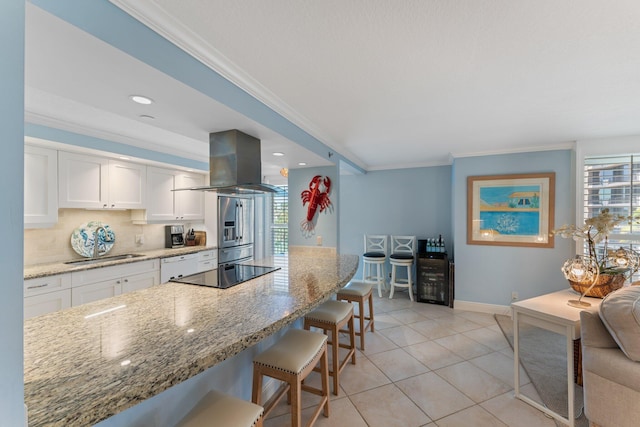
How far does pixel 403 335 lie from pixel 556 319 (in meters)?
1.63

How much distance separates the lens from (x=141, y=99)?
161 cm

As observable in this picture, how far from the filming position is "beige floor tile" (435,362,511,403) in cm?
215

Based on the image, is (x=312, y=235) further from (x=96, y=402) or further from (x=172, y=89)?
(x=96, y=402)

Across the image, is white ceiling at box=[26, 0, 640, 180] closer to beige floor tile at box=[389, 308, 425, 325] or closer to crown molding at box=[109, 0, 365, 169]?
crown molding at box=[109, 0, 365, 169]

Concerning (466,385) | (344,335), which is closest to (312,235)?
(344,335)

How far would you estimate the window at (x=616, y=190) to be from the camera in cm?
306

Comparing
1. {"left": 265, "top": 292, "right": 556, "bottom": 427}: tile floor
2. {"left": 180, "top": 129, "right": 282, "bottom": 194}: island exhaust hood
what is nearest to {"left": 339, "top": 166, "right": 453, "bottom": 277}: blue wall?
{"left": 265, "top": 292, "right": 556, "bottom": 427}: tile floor

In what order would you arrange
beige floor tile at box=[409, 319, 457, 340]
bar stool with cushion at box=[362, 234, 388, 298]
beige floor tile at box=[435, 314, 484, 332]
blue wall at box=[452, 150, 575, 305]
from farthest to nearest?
bar stool with cushion at box=[362, 234, 388, 298]
blue wall at box=[452, 150, 575, 305]
beige floor tile at box=[435, 314, 484, 332]
beige floor tile at box=[409, 319, 457, 340]

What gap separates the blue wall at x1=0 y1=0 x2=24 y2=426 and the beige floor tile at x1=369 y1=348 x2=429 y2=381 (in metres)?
2.45

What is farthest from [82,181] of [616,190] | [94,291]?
[616,190]

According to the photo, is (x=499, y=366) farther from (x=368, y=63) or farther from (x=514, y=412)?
(x=368, y=63)

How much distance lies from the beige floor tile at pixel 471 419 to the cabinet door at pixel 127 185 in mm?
4050

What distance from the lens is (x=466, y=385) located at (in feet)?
7.39

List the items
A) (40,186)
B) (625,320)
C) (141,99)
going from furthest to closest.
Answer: (40,186) → (141,99) → (625,320)
